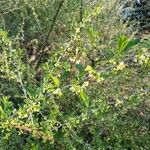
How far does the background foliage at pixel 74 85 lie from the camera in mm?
1859

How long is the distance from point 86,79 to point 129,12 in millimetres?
3132

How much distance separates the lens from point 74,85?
1.77 m

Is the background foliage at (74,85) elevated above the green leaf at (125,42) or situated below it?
below

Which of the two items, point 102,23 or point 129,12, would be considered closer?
point 102,23

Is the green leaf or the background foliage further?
the background foliage

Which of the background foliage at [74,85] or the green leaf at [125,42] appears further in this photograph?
the background foliage at [74,85]

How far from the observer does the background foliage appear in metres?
1.86

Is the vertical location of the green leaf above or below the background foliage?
Answer: above

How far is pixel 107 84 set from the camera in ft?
8.82

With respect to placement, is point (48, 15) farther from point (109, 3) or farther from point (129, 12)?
point (129, 12)

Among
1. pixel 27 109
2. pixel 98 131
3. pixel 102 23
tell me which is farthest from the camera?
pixel 102 23

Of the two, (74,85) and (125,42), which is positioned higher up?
(125,42)

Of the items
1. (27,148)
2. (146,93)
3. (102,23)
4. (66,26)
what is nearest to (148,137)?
(146,93)

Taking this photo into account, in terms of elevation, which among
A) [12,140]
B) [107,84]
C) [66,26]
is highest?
[66,26]
